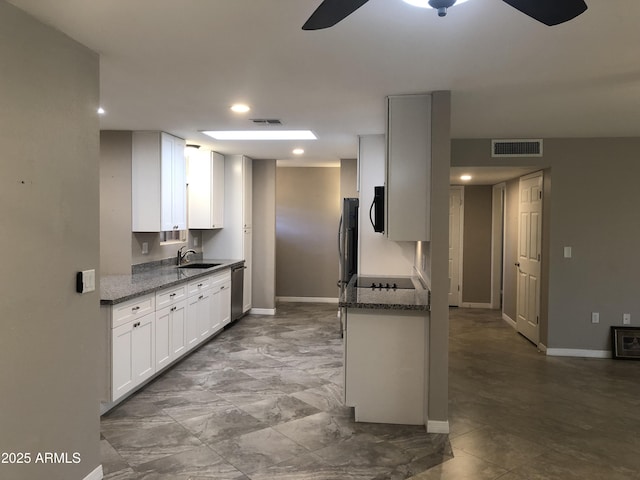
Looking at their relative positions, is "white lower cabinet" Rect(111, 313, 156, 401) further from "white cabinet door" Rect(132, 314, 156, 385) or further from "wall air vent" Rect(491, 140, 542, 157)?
"wall air vent" Rect(491, 140, 542, 157)

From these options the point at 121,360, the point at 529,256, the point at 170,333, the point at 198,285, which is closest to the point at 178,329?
the point at 170,333

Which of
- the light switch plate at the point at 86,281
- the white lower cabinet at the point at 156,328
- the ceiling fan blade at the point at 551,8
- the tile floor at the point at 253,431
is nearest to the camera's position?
the ceiling fan blade at the point at 551,8

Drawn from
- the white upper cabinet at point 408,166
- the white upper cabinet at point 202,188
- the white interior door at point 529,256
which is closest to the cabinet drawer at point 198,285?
the white upper cabinet at point 202,188

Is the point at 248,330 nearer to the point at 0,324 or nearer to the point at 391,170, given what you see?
the point at 391,170

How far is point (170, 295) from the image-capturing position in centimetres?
412

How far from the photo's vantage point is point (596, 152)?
4.81 metres

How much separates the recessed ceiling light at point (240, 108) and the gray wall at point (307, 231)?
4341 millimetres

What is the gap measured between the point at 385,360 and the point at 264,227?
12.8 ft

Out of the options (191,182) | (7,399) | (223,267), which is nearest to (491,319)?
(223,267)

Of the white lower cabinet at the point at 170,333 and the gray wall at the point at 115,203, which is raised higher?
the gray wall at the point at 115,203

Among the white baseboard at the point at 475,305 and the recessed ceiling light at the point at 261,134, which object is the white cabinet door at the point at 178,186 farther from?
the white baseboard at the point at 475,305

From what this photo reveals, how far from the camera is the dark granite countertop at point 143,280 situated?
333 centimetres

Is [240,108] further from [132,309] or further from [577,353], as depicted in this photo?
[577,353]

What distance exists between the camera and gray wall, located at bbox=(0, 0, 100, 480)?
1.86 m
